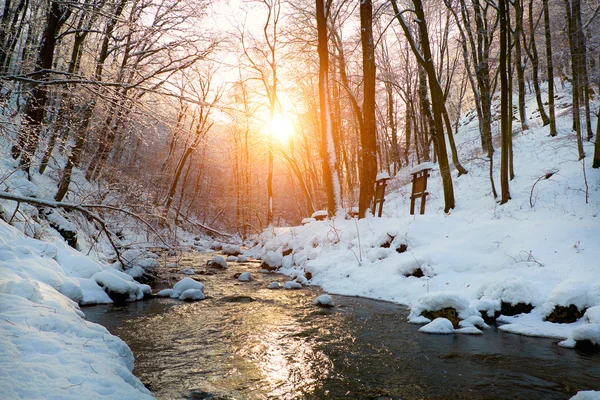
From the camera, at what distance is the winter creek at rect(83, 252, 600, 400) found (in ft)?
10.3

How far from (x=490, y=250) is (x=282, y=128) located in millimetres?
14410

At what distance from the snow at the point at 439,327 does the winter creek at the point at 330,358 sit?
5.7 inches

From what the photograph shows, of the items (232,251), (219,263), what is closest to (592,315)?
(219,263)

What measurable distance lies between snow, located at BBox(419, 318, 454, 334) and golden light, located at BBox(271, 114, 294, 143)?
600 inches

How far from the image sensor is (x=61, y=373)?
232cm

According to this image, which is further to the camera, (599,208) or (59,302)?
(599,208)

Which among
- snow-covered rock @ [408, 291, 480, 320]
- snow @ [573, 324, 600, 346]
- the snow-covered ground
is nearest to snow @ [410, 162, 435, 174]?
the snow-covered ground

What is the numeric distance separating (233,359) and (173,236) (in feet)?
6.68

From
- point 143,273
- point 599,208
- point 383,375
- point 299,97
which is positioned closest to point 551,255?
point 599,208

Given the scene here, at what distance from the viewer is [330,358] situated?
3.93m

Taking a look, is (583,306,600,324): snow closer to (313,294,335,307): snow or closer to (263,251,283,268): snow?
(313,294,335,307): snow

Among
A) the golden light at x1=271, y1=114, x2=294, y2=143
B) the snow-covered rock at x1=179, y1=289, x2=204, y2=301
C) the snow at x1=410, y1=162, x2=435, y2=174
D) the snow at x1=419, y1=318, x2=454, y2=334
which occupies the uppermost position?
the golden light at x1=271, y1=114, x2=294, y2=143

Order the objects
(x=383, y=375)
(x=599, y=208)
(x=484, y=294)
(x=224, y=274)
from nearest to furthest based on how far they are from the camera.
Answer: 1. (x=383, y=375)
2. (x=484, y=294)
3. (x=599, y=208)
4. (x=224, y=274)

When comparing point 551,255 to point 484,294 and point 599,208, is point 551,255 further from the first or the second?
point 599,208
